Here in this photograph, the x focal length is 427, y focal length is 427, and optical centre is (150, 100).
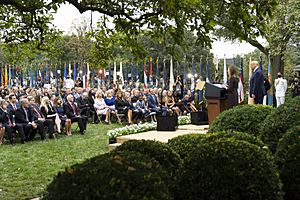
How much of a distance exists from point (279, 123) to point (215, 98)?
5756mm

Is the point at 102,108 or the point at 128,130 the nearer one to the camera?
the point at 128,130

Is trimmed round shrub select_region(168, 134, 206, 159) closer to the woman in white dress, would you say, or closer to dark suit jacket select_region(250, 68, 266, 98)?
dark suit jacket select_region(250, 68, 266, 98)

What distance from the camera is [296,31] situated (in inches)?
963

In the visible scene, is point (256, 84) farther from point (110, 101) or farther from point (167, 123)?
point (110, 101)

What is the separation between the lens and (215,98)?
35.8 ft

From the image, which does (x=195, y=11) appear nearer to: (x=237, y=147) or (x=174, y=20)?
(x=174, y=20)

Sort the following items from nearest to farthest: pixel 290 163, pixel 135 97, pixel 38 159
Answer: pixel 290 163 → pixel 38 159 → pixel 135 97

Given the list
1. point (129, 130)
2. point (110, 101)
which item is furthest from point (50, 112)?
point (110, 101)

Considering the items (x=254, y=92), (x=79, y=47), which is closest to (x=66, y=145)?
(x=254, y=92)

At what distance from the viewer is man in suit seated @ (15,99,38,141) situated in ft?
41.5

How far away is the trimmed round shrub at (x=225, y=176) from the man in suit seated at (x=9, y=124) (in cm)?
961

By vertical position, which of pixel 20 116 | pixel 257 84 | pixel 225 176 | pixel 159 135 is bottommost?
pixel 159 135

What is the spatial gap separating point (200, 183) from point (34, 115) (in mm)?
10566

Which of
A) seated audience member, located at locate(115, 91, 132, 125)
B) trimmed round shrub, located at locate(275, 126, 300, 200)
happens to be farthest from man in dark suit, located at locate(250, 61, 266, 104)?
seated audience member, located at locate(115, 91, 132, 125)
